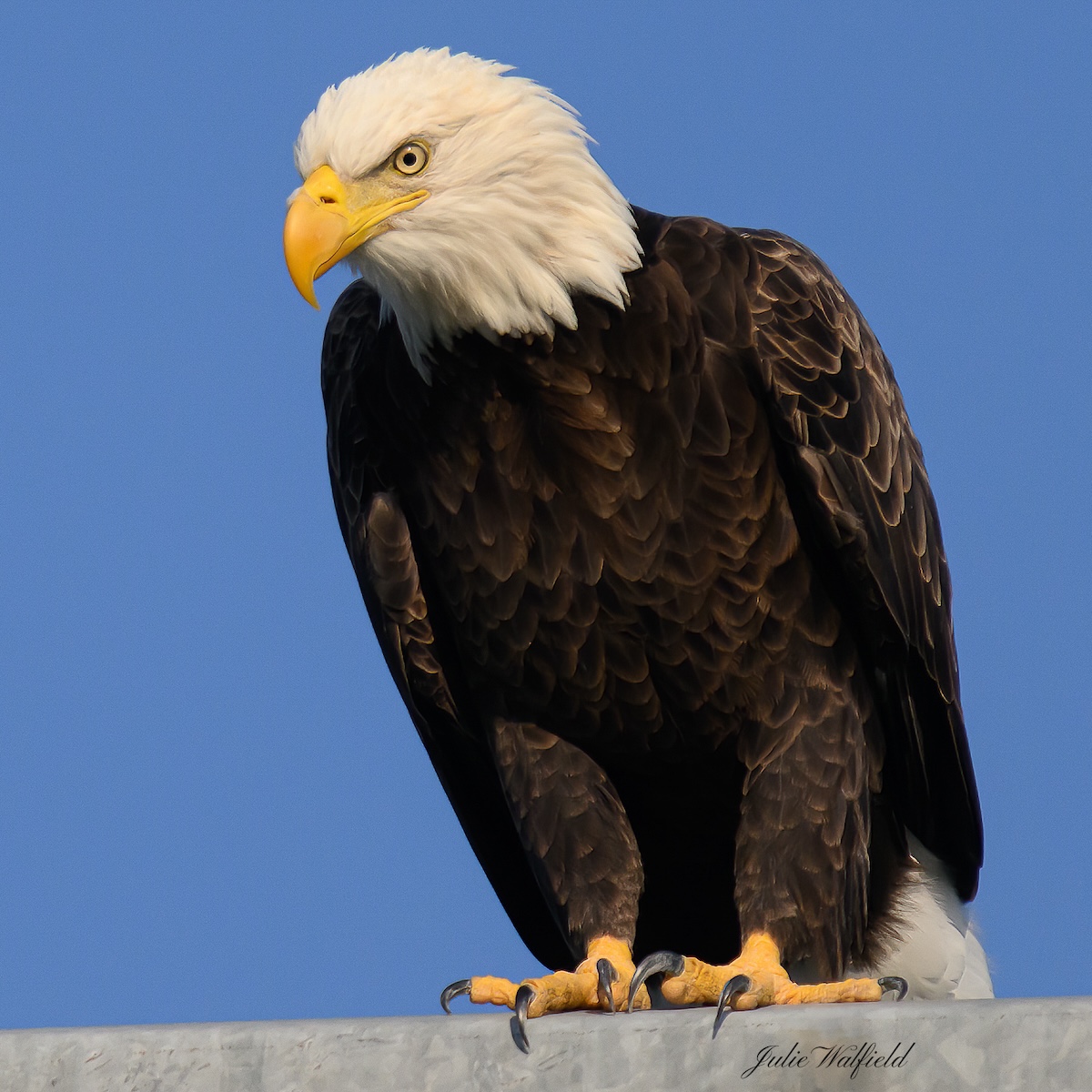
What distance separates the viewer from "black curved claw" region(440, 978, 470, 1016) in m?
4.14

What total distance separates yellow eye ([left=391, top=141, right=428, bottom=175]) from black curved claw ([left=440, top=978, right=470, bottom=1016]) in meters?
1.85

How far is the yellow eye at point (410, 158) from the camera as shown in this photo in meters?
4.26

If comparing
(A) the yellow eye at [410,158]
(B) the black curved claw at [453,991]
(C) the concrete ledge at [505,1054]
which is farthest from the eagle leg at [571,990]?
(A) the yellow eye at [410,158]

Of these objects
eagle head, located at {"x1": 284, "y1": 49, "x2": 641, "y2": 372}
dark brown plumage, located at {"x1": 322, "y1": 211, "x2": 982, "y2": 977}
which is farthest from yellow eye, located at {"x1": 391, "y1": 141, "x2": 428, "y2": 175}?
dark brown plumage, located at {"x1": 322, "y1": 211, "x2": 982, "y2": 977}

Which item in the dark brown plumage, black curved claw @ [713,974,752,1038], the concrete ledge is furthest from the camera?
the dark brown plumage

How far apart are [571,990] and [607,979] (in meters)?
0.12

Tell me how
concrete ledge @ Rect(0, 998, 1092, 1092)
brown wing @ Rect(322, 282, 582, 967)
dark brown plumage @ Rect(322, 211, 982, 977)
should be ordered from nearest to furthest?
concrete ledge @ Rect(0, 998, 1092, 1092) → dark brown plumage @ Rect(322, 211, 982, 977) → brown wing @ Rect(322, 282, 582, 967)

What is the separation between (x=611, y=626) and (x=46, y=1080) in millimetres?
1928

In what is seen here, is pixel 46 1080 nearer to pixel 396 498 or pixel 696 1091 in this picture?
pixel 696 1091

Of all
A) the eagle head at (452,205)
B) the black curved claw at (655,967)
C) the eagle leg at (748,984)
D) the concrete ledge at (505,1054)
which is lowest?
the eagle leg at (748,984)

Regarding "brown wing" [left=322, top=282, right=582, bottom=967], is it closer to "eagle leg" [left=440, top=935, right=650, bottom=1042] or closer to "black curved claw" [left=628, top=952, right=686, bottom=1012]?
"eagle leg" [left=440, top=935, right=650, bottom=1042]

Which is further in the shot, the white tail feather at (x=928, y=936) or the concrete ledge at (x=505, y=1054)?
the white tail feather at (x=928, y=936)

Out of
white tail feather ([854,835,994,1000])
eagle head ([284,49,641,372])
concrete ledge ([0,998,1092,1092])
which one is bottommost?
white tail feather ([854,835,994,1000])

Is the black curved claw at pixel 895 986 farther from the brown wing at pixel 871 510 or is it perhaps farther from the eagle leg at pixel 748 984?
the brown wing at pixel 871 510
